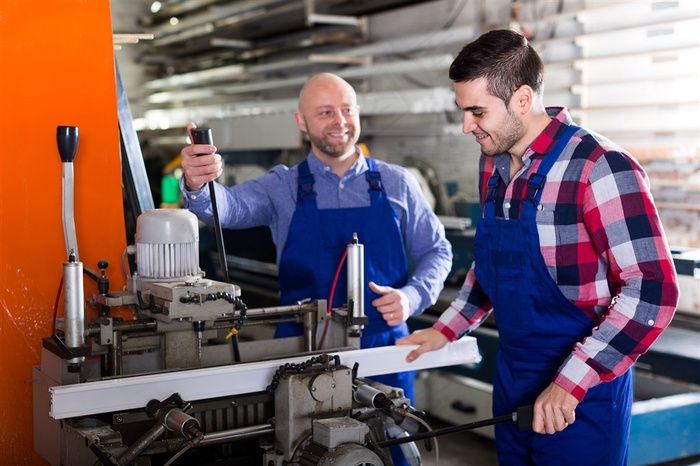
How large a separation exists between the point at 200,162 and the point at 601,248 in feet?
3.03

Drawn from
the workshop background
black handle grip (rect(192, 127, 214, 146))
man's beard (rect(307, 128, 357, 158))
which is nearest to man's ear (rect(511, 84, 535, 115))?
black handle grip (rect(192, 127, 214, 146))

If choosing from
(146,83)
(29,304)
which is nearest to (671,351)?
(29,304)

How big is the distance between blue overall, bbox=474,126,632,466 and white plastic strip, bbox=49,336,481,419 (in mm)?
286

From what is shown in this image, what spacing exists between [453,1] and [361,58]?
633mm

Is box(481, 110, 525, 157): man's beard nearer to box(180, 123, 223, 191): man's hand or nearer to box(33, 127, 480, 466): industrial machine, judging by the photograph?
box(33, 127, 480, 466): industrial machine

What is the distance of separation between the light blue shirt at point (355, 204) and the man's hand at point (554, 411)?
31.8 inches

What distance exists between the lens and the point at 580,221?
163cm

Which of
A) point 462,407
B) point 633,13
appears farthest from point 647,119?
point 462,407

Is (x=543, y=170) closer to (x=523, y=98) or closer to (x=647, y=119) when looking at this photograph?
(x=523, y=98)

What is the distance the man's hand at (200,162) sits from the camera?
1880mm

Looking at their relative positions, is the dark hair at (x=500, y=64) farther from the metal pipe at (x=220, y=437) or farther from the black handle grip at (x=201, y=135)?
the metal pipe at (x=220, y=437)

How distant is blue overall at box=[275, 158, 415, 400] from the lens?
7.67ft

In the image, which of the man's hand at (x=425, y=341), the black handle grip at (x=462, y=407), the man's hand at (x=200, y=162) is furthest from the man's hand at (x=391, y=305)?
the black handle grip at (x=462, y=407)

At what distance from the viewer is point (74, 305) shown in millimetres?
1437
